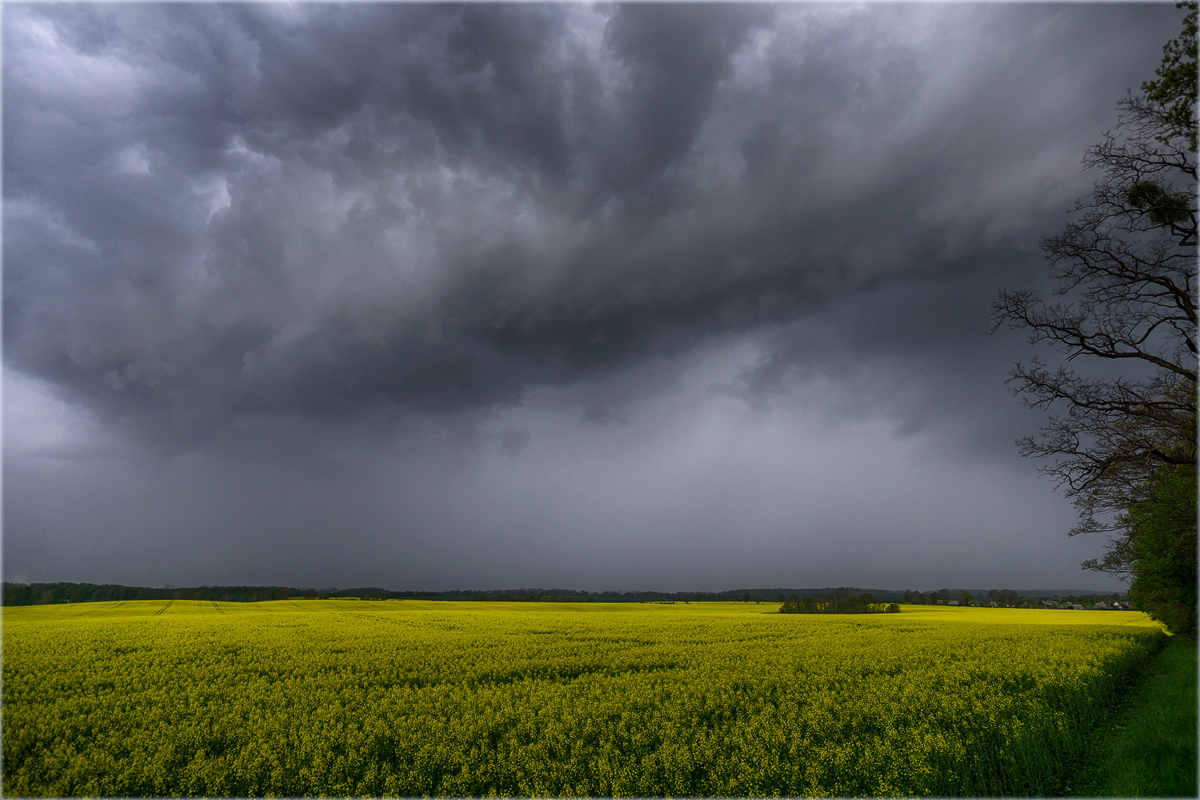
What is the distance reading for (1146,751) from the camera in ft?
32.5

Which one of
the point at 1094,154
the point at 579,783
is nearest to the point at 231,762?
the point at 579,783

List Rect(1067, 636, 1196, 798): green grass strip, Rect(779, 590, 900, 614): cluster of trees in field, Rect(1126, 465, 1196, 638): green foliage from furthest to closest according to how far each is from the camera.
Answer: Rect(779, 590, 900, 614): cluster of trees in field
Rect(1126, 465, 1196, 638): green foliage
Rect(1067, 636, 1196, 798): green grass strip

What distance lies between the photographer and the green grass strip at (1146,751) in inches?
330

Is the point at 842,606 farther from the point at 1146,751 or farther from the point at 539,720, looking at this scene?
the point at 539,720

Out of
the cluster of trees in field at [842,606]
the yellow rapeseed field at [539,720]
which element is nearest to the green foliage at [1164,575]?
the yellow rapeseed field at [539,720]

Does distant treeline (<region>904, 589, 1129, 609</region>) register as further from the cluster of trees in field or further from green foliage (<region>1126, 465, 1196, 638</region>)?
green foliage (<region>1126, 465, 1196, 638</region>)

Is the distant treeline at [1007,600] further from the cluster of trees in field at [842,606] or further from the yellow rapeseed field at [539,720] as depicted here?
the yellow rapeseed field at [539,720]

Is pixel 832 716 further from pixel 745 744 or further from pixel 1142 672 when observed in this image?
pixel 1142 672

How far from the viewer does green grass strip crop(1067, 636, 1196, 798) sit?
8.38 meters

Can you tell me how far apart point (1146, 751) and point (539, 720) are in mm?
12190

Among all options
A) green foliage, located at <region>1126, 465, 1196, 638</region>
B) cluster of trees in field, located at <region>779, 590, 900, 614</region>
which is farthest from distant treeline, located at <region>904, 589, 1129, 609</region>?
green foliage, located at <region>1126, 465, 1196, 638</region>

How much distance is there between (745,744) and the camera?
962cm

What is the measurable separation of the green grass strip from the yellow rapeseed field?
1.82 ft

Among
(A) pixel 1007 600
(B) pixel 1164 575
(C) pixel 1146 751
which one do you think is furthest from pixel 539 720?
(A) pixel 1007 600
